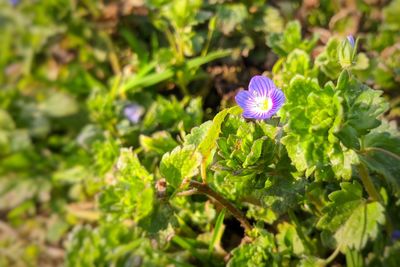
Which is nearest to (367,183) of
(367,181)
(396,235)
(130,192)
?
(367,181)

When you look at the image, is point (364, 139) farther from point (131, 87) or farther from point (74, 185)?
point (74, 185)

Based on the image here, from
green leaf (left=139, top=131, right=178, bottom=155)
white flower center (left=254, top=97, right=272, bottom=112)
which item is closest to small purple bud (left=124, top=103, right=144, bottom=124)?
green leaf (left=139, top=131, right=178, bottom=155)

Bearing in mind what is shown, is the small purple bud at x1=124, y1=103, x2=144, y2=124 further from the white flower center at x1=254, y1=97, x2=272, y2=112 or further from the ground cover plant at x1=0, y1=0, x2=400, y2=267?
the white flower center at x1=254, y1=97, x2=272, y2=112

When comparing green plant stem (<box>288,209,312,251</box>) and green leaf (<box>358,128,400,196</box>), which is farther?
green plant stem (<box>288,209,312,251</box>)

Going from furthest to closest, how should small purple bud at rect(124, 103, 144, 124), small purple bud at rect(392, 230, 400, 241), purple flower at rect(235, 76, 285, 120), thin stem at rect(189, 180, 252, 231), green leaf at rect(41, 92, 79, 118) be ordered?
green leaf at rect(41, 92, 79, 118), small purple bud at rect(124, 103, 144, 124), small purple bud at rect(392, 230, 400, 241), thin stem at rect(189, 180, 252, 231), purple flower at rect(235, 76, 285, 120)

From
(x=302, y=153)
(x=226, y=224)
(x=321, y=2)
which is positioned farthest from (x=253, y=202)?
(x=321, y=2)

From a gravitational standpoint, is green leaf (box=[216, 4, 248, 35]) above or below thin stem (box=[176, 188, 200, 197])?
above

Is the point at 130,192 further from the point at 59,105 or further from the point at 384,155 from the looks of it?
the point at 59,105

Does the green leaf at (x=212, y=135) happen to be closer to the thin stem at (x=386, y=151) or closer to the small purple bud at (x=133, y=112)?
the thin stem at (x=386, y=151)

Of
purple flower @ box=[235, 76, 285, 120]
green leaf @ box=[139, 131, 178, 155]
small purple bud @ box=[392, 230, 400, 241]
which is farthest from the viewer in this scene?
green leaf @ box=[139, 131, 178, 155]
